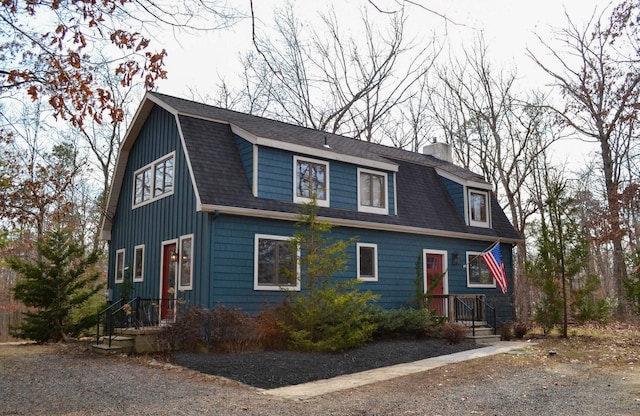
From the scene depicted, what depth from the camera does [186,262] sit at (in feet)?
43.4

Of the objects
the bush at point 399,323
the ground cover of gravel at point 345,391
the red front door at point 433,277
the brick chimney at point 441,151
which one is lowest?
the ground cover of gravel at point 345,391

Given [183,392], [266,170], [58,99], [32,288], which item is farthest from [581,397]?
[32,288]

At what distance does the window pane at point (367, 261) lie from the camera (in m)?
15.3

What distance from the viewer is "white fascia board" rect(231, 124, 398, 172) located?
1373 centimetres

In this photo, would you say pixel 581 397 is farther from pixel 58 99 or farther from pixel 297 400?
pixel 58 99

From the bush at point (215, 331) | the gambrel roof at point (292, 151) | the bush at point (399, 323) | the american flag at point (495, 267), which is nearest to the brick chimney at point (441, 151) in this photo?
the gambrel roof at point (292, 151)

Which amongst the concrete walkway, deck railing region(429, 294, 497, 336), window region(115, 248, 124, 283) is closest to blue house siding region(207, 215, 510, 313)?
deck railing region(429, 294, 497, 336)

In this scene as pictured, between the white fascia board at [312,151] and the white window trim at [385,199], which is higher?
the white fascia board at [312,151]

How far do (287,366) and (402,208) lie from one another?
8064mm

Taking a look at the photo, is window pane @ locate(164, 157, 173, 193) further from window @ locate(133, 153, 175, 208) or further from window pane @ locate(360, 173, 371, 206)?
window pane @ locate(360, 173, 371, 206)

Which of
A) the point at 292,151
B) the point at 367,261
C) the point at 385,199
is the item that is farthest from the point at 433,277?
the point at 292,151

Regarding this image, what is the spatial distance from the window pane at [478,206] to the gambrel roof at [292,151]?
0.35 metres

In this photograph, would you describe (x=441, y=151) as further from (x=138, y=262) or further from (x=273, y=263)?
(x=138, y=262)

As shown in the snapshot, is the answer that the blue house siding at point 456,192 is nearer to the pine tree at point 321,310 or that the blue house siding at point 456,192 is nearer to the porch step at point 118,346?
the pine tree at point 321,310
